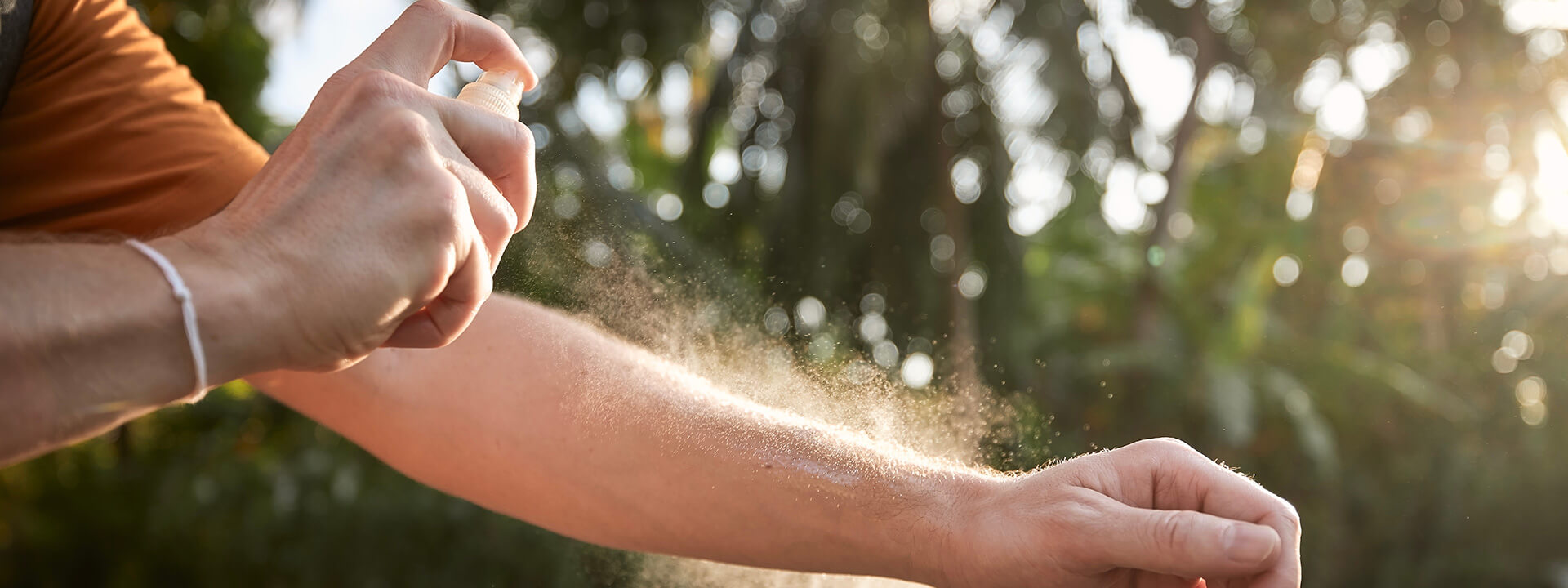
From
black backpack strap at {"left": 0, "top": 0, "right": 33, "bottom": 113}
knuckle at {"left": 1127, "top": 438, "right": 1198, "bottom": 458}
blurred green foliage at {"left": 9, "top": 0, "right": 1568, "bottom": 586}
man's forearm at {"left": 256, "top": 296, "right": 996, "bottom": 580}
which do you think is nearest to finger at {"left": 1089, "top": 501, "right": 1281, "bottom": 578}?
knuckle at {"left": 1127, "top": 438, "right": 1198, "bottom": 458}

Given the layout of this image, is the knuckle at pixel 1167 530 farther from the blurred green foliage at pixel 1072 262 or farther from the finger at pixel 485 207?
the blurred green foliage at pixel 1072 262

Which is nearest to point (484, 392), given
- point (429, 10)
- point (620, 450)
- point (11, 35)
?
point (620, 450)

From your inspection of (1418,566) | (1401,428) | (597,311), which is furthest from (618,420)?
(1401,428)

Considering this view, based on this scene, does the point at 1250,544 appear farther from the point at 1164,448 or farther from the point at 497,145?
the point at 497,145

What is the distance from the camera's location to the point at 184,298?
2.12 feet

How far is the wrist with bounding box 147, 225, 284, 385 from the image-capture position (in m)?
0.66

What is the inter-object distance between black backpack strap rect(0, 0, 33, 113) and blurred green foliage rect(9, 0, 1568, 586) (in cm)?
272

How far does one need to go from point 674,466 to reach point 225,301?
64 centimetres

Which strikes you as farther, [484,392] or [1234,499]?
[484,392]

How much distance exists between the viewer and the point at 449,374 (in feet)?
4.05

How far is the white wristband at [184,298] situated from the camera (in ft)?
2.12

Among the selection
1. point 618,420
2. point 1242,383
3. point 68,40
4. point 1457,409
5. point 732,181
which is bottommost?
point 1457,409

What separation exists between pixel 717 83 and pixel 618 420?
7399mm

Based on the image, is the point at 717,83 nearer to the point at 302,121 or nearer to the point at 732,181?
the point at 732,181
